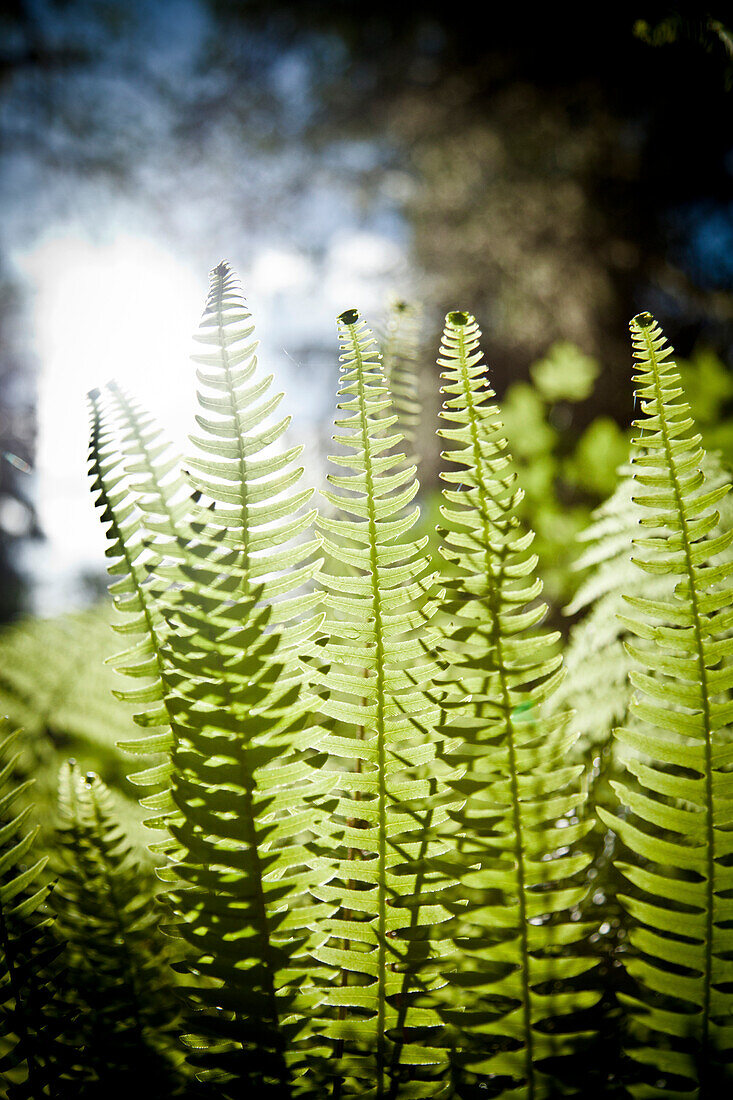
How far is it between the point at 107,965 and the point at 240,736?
0.23 m

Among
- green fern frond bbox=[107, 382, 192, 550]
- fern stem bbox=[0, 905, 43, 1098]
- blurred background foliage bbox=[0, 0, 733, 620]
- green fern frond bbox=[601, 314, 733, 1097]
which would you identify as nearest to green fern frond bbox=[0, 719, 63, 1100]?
fern stem bbox=[0, 905, 43, 1098]

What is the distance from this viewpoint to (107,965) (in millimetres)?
410

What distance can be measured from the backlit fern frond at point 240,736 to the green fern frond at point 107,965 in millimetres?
88

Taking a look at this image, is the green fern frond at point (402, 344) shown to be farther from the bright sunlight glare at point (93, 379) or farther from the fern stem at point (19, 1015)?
the fern stem at point (19, 1015)

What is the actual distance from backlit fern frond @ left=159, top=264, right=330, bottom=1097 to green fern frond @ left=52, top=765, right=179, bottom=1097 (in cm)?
9

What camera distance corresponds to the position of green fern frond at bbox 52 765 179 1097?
37 cm

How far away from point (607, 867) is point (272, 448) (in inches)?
15.1

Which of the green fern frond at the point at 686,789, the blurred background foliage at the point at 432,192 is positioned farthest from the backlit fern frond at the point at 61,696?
the green fern frond at the point at 686,789

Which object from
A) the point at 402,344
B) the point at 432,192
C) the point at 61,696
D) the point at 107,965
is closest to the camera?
the point at 107,965


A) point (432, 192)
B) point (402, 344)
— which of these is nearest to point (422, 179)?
point (432, 192)

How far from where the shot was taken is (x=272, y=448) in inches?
13.2

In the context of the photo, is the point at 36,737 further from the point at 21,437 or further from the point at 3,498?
the point at 3,498

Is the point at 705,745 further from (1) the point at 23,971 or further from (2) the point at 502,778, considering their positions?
→ (1) the point at 23,971

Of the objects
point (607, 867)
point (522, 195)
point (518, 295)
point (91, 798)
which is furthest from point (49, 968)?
point (522, 195)
